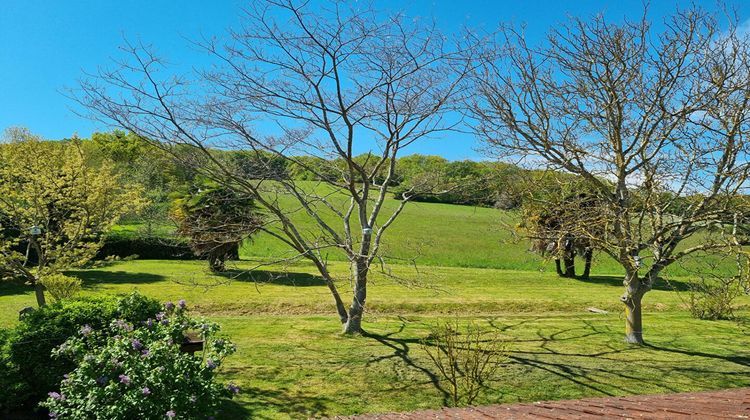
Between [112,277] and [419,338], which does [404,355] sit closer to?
[419,338]

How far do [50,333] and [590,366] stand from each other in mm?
8860

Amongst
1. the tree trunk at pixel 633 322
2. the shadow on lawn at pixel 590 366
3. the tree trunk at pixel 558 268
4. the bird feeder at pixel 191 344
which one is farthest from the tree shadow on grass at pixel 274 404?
the tree trunk at pixel 558 268

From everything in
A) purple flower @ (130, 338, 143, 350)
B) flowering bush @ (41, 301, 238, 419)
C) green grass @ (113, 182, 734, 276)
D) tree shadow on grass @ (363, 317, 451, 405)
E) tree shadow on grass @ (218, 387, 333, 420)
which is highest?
green grass @ (113, 182, 734, 276)

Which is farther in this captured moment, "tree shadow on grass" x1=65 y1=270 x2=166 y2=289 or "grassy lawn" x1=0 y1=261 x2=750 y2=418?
"tree shadow on grass" x1=65 y1=270 x2=166 y2=289

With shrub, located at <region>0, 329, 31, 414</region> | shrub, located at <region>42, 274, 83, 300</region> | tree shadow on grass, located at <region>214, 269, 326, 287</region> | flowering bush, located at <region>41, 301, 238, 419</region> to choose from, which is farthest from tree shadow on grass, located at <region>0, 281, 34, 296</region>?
flowering bush, located at <region>41, 301, 238, 419</region>

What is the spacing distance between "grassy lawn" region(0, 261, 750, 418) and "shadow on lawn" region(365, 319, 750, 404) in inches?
1.1

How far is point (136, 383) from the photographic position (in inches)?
222

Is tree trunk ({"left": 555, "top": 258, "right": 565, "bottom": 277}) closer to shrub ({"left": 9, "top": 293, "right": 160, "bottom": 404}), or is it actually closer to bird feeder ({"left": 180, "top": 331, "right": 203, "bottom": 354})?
bird feeder ({"left": 180, "top": 331, "right": 203, "bottom": 354})

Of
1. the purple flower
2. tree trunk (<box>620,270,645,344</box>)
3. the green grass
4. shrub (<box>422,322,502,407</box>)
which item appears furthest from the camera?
the green grass

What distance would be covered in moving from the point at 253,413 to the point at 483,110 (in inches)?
302

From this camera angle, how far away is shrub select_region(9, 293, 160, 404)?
671 centimetres

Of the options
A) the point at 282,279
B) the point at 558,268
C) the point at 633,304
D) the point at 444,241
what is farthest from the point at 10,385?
the point at 444,241

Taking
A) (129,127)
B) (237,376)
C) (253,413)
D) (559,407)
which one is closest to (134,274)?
(129,127)

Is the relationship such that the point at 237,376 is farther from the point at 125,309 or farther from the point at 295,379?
the point at 125,309
